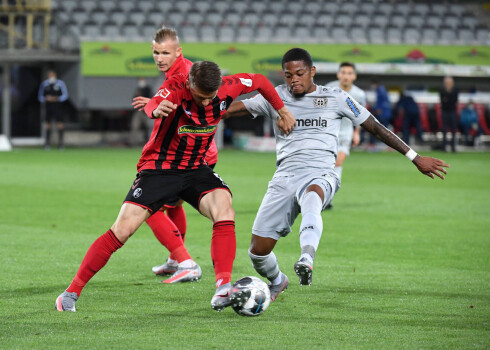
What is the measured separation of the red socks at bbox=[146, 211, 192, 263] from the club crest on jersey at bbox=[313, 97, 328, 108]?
5.01 feet

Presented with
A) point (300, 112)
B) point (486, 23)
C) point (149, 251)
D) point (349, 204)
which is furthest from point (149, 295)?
point (486, 23)

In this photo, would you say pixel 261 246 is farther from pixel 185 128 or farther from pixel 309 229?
pixel 185 128

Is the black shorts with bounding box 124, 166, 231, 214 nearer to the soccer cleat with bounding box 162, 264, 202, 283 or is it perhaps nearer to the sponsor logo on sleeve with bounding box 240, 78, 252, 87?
the sponsor logo on sleeve with bounding box 240, 78, 252, 87

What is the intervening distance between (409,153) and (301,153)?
2.44 ft

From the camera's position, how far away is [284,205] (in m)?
5.79

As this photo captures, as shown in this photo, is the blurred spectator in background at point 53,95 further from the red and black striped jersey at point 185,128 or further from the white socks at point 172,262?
the red and black striped jersey at point 185,128

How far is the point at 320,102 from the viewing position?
6.03 m

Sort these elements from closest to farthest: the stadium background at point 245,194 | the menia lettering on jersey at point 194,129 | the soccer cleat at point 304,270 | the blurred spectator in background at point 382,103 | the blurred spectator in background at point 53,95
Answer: the soccer cleat at point 304,270 → the stadium background at point 245,194 → the menia lettering on jersey at point 194,129 → the blurred spectator in background at point 382,103 → the blurred spectator in background at point 53,95

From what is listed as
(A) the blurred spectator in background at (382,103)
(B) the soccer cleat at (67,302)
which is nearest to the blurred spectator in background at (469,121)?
(A) the blurred spectator in background at (382,103)

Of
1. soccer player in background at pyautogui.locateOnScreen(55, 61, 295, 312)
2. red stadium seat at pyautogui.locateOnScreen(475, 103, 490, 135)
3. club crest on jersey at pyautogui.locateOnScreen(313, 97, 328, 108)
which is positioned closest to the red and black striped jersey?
soccer player in background at pyautogui.locateOnScreen(55, 61, 295, 312)

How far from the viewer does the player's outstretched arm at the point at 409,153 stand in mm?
5711

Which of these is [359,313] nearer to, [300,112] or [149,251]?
[300,112]

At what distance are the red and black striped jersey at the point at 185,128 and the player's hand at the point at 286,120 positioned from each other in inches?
11.0

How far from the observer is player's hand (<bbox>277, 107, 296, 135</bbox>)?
19.0 feet
